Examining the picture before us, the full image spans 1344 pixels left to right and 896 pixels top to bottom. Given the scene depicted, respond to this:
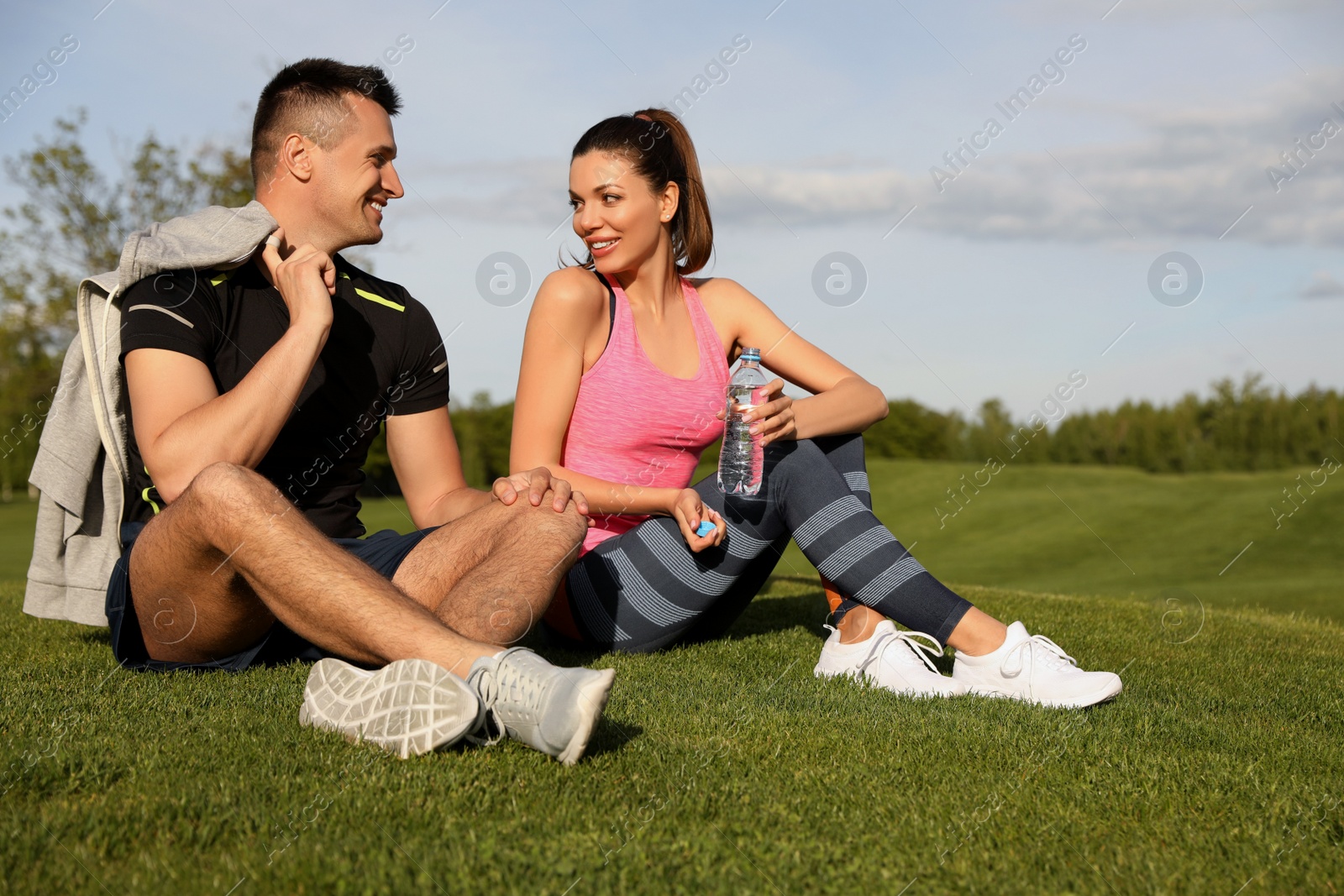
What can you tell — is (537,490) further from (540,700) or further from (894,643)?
(894,643)

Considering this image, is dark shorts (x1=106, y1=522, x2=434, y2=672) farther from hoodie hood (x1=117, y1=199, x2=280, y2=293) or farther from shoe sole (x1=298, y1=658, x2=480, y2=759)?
hoodie hood (x1=117, y1=199, x2=280, y2=293)

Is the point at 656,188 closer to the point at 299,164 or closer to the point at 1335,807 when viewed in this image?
the point at 299,164

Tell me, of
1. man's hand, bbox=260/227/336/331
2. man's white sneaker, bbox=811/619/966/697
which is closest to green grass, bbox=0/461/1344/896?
man's white sneaker, bbox=811/619/966/697

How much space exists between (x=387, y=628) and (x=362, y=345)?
1480 millimetres

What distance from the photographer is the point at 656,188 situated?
3.88 m

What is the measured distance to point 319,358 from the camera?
3.43 m

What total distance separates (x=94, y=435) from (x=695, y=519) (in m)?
1.75

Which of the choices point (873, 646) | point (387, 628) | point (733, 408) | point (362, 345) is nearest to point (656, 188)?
point (733, 408)

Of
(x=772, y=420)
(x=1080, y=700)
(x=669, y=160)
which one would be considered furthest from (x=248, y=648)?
(x=1080, y=700)

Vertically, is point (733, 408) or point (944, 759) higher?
point (733, 408)

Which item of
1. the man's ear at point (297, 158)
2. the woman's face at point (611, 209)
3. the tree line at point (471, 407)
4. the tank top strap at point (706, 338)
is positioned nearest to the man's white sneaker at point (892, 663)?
the tank top strap at point (706, 338)

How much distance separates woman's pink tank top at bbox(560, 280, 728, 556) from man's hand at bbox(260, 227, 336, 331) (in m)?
1.00

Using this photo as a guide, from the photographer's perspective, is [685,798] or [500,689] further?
[500,689]

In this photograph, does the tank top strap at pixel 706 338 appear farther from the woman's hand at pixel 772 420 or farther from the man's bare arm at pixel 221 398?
the man's bare arm at pixel 221 398
